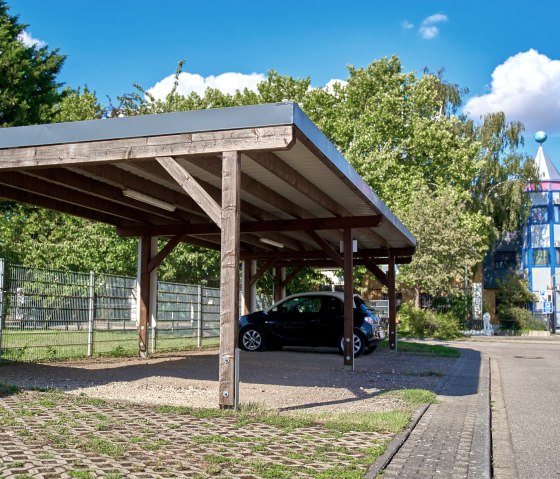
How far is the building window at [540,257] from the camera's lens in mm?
51969

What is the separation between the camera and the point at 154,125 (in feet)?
27.9

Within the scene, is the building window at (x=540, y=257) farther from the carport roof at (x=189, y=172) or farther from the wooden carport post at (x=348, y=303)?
the wooden carport post at (x=348, y=303)

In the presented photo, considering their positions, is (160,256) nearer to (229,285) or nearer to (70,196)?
(70,196)

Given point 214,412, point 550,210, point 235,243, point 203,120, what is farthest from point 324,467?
point 550,210

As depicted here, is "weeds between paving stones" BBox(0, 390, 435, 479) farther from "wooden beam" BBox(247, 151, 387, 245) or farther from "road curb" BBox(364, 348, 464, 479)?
"wooden beam" BBox(247, 151, 387, 245)

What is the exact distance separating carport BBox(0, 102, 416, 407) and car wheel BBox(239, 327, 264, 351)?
8.76 ft

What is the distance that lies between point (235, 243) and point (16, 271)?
6.37m

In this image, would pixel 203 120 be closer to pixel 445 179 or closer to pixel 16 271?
pixel 16 271

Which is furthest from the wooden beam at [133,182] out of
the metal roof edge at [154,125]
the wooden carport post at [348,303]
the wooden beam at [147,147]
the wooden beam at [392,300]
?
the wooden beam at [392,300]

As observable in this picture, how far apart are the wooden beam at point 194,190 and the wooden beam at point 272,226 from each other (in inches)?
244

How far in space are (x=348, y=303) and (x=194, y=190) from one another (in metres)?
6.36

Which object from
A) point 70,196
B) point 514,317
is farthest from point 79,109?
point 514,317

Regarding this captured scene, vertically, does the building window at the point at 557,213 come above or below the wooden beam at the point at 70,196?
above

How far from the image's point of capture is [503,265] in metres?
55.1
